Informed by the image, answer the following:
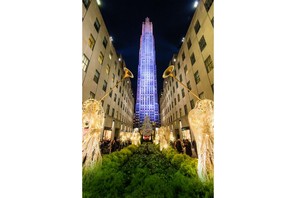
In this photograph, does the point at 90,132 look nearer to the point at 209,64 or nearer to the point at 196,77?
the point at 209,64

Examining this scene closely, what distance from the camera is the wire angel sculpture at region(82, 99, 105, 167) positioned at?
5.91 m

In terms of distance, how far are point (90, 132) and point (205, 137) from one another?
417 cm

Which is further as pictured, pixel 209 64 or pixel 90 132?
pixel 209 64

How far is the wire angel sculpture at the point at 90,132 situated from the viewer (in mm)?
5910

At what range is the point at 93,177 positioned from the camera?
5.40 m

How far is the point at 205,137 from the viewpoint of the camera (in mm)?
5363

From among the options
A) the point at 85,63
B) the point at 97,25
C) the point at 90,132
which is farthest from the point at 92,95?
the point at 90,132

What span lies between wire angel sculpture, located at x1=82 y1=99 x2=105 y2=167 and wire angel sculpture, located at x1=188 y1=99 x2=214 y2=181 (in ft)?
12.4

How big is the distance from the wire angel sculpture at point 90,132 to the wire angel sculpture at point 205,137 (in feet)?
12.4

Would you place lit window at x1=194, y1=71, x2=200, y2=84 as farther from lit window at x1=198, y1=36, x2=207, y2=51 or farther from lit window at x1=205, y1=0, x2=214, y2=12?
lit window at x1=205, y1=0, x2=214, y2=12

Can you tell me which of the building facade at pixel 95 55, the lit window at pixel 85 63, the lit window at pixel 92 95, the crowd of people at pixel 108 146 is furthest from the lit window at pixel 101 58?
the crowd of people at pixel 108 146

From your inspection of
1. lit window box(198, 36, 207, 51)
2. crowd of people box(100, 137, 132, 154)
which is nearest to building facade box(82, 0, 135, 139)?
crowd of people box(100, 137, 132, 154)
